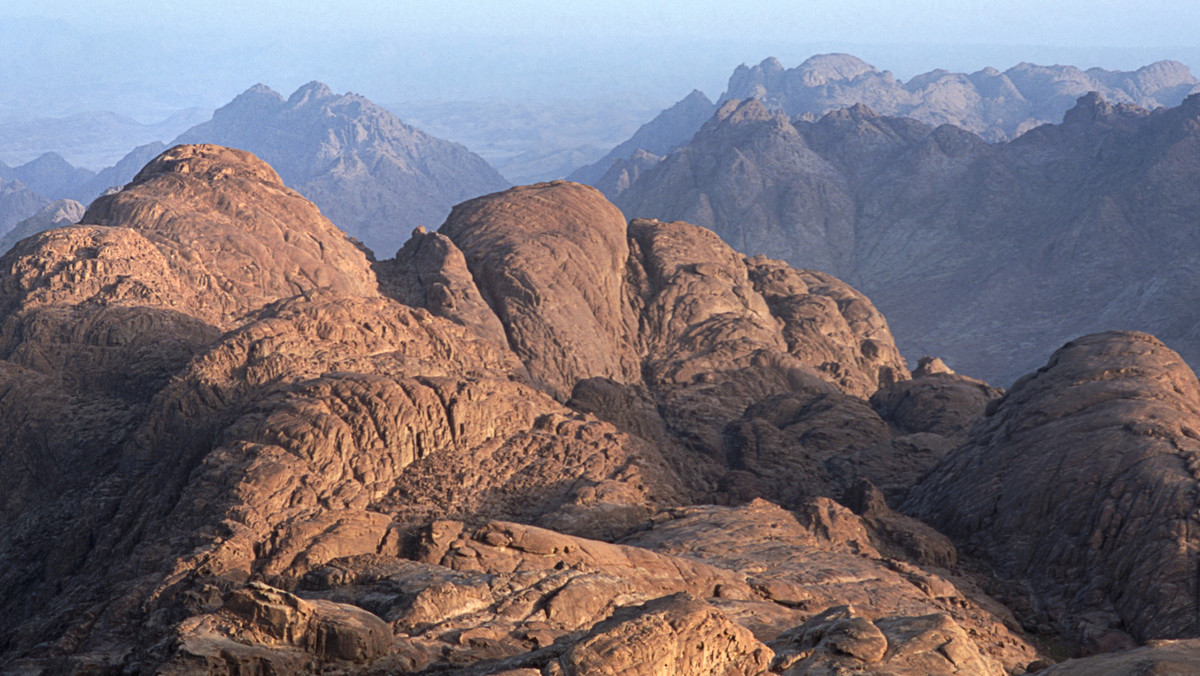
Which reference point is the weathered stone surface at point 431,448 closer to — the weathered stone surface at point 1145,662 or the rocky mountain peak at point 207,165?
the rocky mountain peak at point 207,165

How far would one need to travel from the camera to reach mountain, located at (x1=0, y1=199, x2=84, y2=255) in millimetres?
123688

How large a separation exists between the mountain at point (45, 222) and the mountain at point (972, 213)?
73.1m

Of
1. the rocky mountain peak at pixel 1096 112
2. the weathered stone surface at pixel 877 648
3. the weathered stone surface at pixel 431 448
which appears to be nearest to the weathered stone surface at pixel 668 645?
the weathered stone surface at pixel 431 448

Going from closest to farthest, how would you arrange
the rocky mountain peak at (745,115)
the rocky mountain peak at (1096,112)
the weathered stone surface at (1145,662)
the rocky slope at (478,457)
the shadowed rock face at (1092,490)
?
the weathered stone surface at (1145,662), the rocky slope at (478,457), the shadowed rock face at (1092,490), the rocky mountain peak at (1096,112), the rocky mountain peak at (745,115)

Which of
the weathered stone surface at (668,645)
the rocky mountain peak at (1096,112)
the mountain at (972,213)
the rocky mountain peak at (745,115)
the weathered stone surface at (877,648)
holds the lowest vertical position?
the mountain at (972,213)

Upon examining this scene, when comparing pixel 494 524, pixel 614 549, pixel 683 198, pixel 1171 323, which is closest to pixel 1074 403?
pixel 614 549

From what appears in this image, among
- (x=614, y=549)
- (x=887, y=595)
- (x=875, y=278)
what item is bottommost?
(x=875, y=278)

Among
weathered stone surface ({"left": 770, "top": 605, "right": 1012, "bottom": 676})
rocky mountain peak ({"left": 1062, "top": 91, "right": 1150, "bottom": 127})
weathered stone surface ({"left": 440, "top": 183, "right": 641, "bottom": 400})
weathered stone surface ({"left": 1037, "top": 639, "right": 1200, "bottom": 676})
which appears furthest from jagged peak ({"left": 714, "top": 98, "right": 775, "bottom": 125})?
weathered stone surface ({"left": 1037, "top": 639, "right": 1200, "bottom": 676})

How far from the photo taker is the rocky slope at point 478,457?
63.4ft

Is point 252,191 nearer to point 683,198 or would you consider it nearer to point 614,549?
point 614,549

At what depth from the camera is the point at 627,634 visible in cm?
1666

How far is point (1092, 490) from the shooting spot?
3183 centimetres

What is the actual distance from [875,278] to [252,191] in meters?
114

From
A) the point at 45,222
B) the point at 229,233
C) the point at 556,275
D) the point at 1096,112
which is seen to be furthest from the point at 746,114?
the point at 229,233
